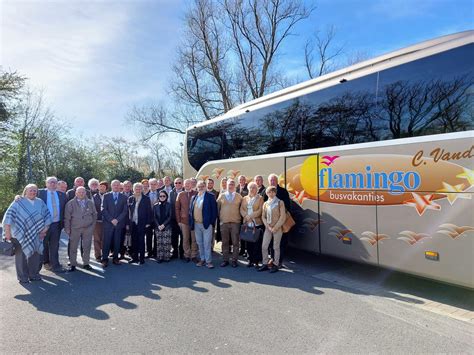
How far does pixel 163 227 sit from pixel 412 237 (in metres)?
5.13

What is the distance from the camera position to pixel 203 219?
7.36 meters

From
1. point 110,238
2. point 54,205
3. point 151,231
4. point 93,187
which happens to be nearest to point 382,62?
point 151,231

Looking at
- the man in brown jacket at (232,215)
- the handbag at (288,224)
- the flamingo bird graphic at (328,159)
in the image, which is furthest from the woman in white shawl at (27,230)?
the flamingo bird graphic at (328,159)

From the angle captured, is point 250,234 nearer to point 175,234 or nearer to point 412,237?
point 175,234

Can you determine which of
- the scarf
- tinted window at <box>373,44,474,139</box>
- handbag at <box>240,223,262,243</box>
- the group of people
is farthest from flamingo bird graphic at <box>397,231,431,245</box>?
handbag at <box>240,223,262,243</box>

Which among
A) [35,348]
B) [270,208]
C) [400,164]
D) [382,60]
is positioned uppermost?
[382,60]

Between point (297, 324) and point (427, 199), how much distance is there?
2.51m

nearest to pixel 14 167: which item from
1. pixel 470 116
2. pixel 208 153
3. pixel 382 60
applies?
pixel 208 153

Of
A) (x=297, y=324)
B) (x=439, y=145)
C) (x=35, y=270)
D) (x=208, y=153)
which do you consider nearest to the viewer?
(x=297, y=324)

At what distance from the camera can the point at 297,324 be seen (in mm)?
4375

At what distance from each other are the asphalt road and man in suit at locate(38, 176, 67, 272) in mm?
719

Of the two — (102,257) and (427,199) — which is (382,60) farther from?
(102,257)

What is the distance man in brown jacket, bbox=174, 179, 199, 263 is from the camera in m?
7.92

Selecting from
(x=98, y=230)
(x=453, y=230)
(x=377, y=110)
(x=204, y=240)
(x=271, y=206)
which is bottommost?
(x=204, y=240)
